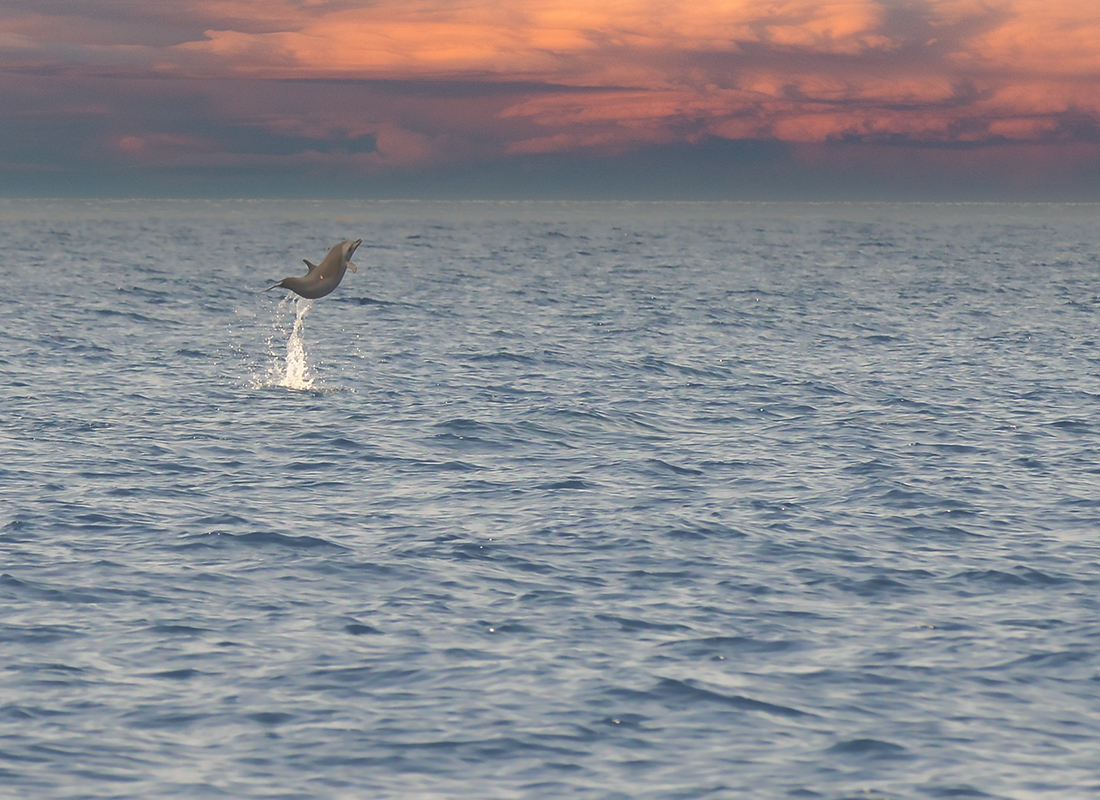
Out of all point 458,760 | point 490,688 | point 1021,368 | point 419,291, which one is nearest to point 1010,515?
point 490,688

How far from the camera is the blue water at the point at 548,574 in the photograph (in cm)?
1656

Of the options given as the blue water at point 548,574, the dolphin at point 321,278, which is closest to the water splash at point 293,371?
the blue water at point 548,574

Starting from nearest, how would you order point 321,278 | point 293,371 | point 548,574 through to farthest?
point 548,574 → point 321,278 → point 293,371

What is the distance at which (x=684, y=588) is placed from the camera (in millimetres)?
23094

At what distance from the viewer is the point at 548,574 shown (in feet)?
78.0

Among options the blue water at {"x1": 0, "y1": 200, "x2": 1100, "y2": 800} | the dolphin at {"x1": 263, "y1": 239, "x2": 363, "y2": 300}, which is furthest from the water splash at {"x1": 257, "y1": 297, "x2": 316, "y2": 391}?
the dolphin at {"x1": 263, "y1": 239, "x2": 363, "y2": 300}

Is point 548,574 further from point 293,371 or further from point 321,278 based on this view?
point 293,371

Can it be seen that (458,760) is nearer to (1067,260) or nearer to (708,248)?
(1067,260)

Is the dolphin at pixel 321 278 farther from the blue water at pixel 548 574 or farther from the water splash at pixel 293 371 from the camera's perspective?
the water splash at pixel 293 371

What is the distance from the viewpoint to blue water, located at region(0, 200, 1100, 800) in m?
16.6

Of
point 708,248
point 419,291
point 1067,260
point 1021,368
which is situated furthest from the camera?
point 708,248

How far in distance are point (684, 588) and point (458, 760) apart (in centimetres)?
766

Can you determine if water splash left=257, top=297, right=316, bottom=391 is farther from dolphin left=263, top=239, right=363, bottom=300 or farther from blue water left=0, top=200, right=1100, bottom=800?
dolphin left=263, top=239, right=363, bottom=300

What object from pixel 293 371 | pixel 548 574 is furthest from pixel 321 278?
pixel 293 371
